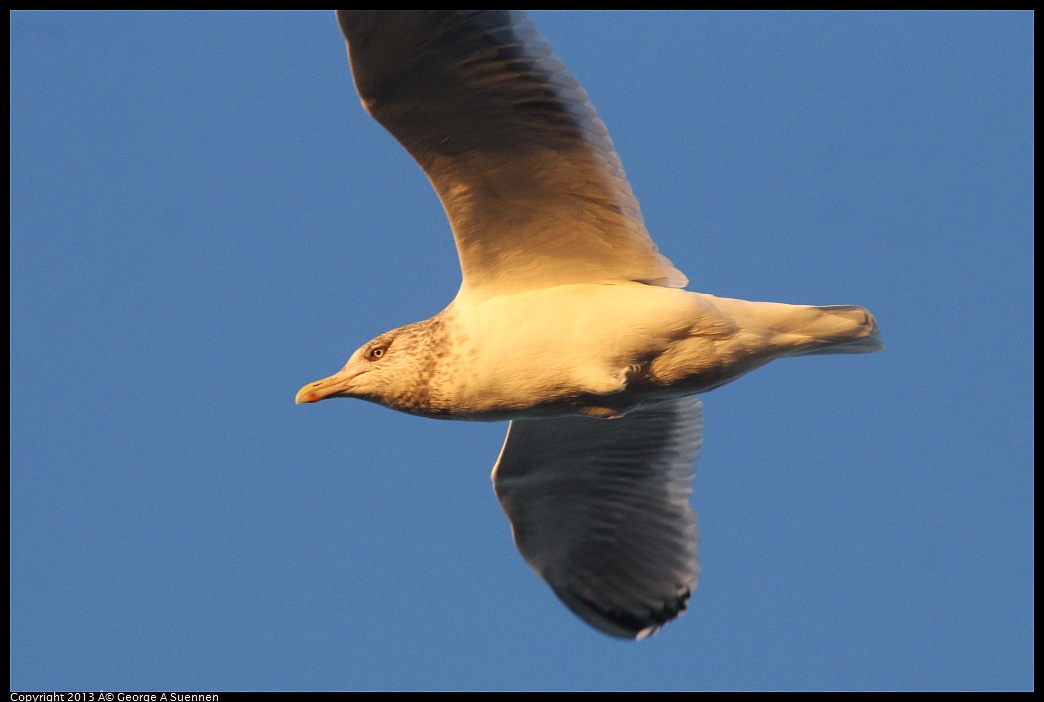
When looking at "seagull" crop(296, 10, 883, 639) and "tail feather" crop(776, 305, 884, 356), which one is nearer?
"seagull" crop(296, 10, 883, 639)

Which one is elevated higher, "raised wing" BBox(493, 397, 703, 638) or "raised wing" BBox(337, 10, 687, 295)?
"raised wing" BBox(337, 10, 687, 295)

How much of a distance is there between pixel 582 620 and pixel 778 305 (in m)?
2.84

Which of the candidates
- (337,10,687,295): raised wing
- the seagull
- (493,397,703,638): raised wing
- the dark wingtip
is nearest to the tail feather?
the seagull

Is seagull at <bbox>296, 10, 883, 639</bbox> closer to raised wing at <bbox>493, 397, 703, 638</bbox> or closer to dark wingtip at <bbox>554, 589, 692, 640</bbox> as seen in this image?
raised wing at <bbox>493, 397, 703, 638</bbox>

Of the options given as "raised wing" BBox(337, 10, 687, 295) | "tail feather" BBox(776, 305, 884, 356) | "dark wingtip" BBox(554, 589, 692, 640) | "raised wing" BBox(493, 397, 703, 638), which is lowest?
"dark wingtip" BBox(554, 589, 692, 640)

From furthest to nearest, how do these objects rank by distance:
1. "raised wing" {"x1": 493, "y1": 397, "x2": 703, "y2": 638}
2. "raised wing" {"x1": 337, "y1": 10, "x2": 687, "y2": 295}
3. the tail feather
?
"raised wing" {"x1": 493, "y1": 397, "x2": 703, "y2": 638}, the tail feather, "raised wing" {"x1": 337, "y1": 10, "x2": 687, "y2": 295}

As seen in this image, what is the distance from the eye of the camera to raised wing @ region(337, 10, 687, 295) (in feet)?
20.8

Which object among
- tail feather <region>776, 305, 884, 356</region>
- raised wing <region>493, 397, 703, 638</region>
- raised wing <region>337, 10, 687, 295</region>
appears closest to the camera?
raised wing <region>337, 10, 687, 295</region>

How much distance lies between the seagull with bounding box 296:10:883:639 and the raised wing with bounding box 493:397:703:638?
159 cm

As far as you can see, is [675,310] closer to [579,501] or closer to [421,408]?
[421,408]

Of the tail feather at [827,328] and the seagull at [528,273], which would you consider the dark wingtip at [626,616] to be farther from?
the tail feather at [827,328]

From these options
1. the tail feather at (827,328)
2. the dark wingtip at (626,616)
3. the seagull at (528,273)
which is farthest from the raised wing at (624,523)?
the tail feather at (827,328)

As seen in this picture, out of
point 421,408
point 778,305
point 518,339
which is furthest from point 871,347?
point 421,408

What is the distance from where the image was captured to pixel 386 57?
6312mm
